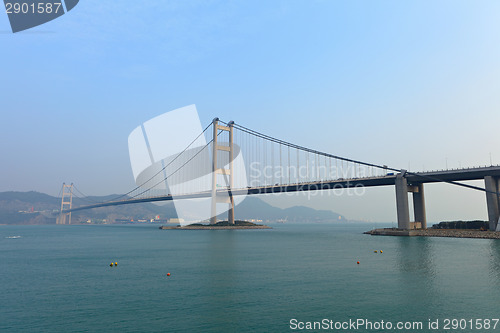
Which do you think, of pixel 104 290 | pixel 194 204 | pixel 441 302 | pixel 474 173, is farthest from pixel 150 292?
pixel 194 204

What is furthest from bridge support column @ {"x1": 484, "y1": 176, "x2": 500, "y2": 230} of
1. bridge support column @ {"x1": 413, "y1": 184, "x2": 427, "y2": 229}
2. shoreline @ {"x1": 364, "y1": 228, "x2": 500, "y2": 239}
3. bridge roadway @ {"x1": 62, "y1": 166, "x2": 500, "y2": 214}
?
bridge support column @ {"x1": 413, "y1": 184, "x2": 427, "y2": 229}

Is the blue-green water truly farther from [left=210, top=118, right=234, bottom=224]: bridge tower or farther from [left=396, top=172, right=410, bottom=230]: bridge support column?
[left=210, top=118, right=234, bottom=224]: bridge tower

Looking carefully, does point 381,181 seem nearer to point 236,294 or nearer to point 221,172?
point 221,172

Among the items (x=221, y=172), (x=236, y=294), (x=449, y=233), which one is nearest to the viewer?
(x=236, y=294)

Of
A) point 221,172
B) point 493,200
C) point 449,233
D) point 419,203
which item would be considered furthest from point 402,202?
point 221,172

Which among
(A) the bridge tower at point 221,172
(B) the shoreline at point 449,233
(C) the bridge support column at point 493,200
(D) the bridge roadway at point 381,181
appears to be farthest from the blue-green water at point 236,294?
(A) the bridge tower at point 221,172
